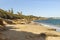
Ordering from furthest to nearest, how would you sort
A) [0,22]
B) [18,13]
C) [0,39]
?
[18,13], [0,22], [0,39]

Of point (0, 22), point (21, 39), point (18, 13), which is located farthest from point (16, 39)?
point (18, 13)

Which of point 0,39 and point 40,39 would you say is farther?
point 40,39

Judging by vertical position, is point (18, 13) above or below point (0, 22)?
below

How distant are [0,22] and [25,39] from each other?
51.9 ft

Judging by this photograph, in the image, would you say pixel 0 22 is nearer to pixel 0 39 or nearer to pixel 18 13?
pixel 0 39

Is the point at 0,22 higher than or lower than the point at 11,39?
lower

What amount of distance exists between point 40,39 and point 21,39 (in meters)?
1.51

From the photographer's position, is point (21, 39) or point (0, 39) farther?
point (21, 39)

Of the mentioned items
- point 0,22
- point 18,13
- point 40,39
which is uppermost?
point 40,39

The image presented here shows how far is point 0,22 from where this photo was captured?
27.8 meters

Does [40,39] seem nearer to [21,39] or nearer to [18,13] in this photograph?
[21,39]

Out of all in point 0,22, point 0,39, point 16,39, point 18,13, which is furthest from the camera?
point 18,13

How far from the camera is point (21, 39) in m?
12.6

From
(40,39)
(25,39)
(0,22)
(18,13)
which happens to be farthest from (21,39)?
(18,13)
